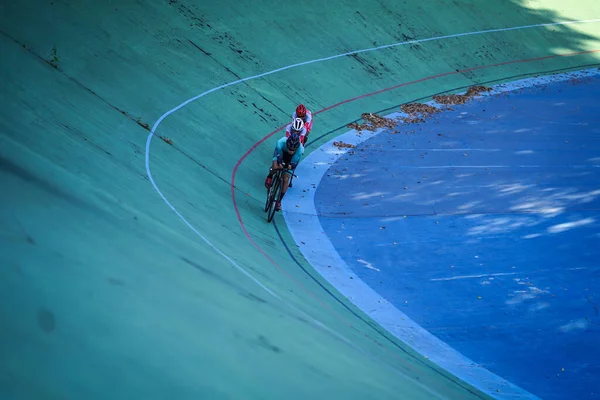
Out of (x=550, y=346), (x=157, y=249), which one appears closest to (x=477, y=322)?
(x=550, y=346)

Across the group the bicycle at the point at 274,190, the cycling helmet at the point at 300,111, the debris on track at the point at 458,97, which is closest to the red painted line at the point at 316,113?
the bicycle at the point at 274,190

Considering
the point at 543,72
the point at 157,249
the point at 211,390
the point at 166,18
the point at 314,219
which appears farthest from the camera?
the point at 543,72

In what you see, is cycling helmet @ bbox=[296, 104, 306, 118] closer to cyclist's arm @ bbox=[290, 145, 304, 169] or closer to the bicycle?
cyclist's arm @ bbox=[290, 145, 304, 169]

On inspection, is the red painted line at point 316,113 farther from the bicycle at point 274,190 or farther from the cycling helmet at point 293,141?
the cycling helmet at point 293,141

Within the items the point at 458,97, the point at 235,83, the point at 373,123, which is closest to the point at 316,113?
the point at 373,123

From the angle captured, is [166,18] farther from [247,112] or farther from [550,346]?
[550,346]

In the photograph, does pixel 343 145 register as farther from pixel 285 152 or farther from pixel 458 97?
pixel 458 97
